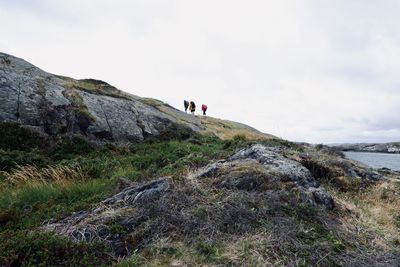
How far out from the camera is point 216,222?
6344 millimetres

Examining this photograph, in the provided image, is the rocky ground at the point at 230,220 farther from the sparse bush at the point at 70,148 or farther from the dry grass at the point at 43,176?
the sparse bush at the point at 70,148

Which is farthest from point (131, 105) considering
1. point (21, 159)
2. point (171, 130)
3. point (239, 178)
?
A: point (239, 178)

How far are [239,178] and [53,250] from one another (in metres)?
4.67

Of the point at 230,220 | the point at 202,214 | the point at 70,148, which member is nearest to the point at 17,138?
the point at 70,148

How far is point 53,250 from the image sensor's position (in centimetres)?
500

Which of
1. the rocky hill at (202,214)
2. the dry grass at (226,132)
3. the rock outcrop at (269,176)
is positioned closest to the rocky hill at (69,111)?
the rocky hill at (202,214)

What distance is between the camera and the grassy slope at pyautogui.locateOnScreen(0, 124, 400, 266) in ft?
16.7

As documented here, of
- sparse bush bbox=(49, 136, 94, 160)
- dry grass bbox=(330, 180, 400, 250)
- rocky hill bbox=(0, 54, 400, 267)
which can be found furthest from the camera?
sparse bush bbox=(49, 136, 94, 160)

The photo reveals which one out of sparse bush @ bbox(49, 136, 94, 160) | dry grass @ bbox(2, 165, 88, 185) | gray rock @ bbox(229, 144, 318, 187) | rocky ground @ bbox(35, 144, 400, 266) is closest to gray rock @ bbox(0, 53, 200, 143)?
sparse bush @ bbox(49, 136, 94, 160)

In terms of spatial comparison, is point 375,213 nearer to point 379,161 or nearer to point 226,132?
point 226,132

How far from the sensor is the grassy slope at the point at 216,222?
5090 mm

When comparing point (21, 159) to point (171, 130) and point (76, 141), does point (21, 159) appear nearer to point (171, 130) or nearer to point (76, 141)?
point (76, 141)

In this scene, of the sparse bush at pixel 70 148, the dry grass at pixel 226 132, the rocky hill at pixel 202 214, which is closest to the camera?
the rocky hill at pixel 202 214

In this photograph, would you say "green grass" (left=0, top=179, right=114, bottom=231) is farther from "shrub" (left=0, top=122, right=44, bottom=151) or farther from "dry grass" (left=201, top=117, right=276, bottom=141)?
"dry grass" (left=201, top=117, right=276, bottom=141)
